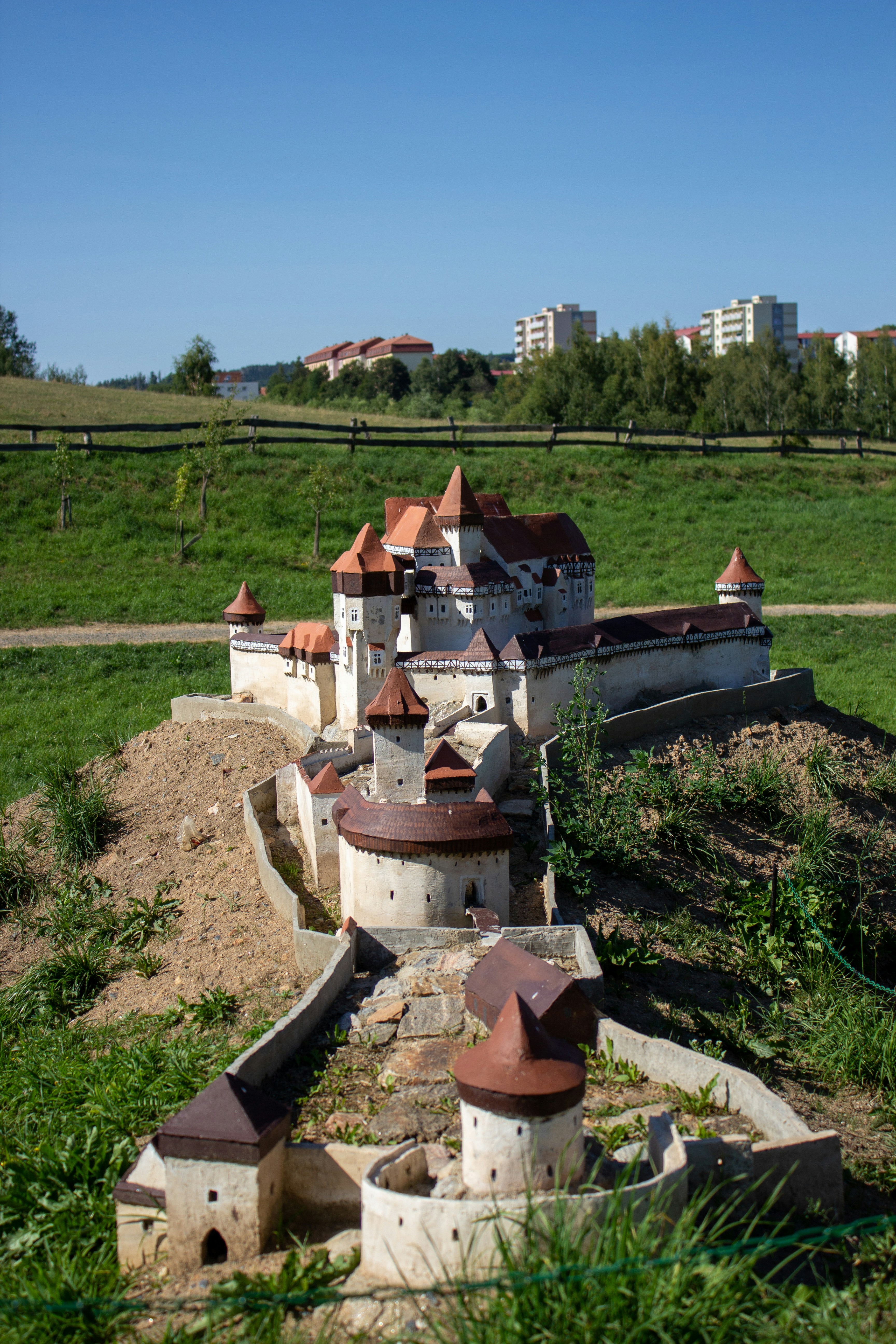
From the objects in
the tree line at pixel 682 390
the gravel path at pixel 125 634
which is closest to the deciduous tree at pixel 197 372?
the tree line at pixel 682 390

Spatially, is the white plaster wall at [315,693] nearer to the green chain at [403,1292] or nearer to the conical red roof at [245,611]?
the conical red roof at [245,611]

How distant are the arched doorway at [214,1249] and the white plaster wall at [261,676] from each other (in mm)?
17286

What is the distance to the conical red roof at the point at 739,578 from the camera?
98.9 feet

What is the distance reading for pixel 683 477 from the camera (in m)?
53.3

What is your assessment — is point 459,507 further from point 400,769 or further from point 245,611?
point 400,769

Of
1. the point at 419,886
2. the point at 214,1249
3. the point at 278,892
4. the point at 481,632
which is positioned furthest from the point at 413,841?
the point at 481,632

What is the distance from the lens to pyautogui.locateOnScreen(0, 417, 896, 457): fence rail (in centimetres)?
4912

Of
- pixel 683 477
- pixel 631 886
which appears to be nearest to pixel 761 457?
pixel 683 477

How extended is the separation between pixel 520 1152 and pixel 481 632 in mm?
15045

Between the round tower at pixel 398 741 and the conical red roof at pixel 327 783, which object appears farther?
the conical red roof at pixel 327 783

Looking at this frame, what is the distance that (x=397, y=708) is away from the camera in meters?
17.4

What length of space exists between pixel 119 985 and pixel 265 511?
29080 millimetres

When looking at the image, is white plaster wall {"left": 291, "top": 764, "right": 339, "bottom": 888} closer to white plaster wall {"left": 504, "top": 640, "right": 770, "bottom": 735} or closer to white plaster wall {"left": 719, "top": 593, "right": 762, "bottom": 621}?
white plaster wall {"left": 504, "top": 640, "right": 770, "bottom": 735}

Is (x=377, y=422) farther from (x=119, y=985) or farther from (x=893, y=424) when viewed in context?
(x=119, y=985)
